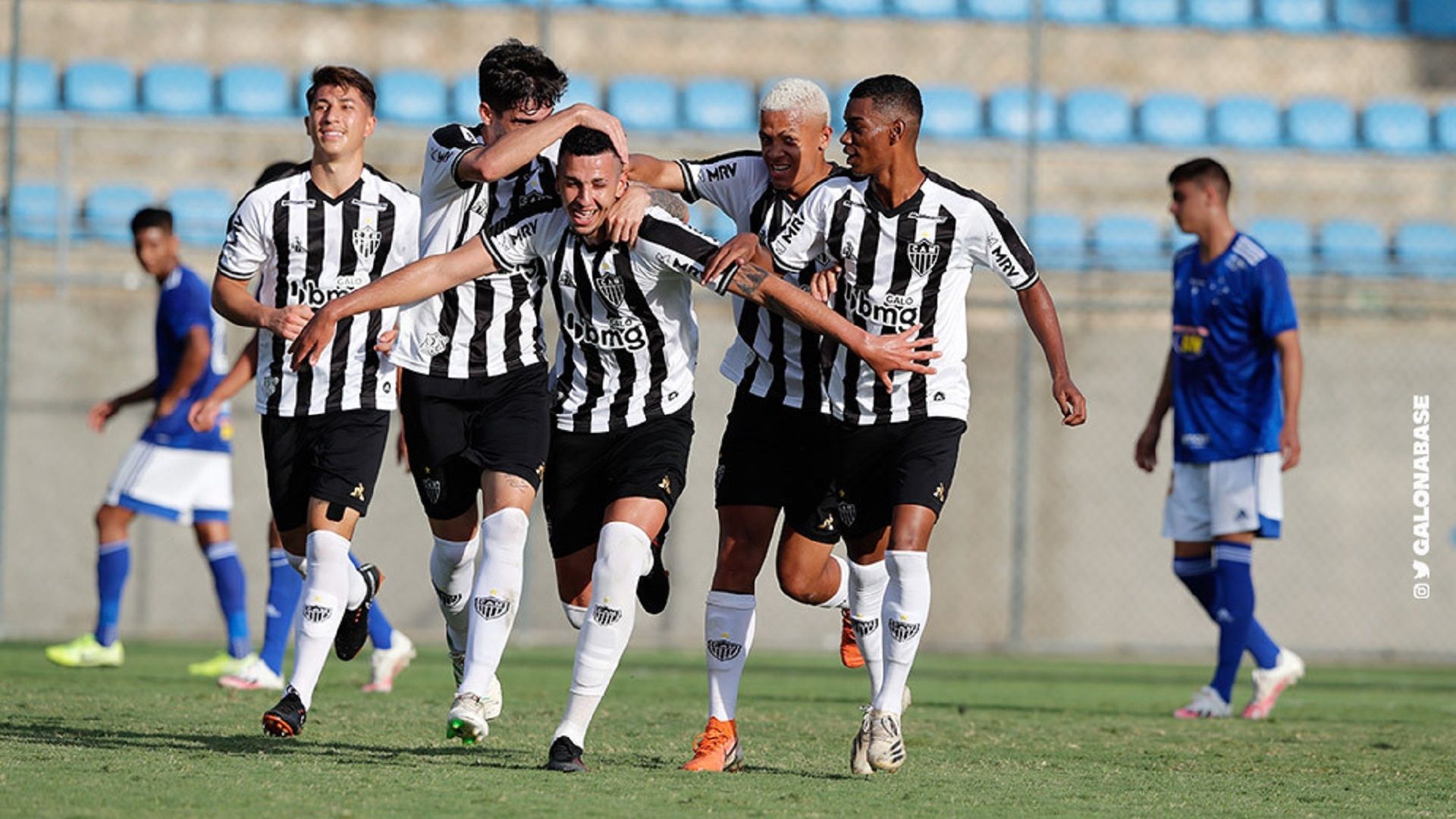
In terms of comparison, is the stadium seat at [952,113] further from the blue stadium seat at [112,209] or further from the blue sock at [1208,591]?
the blue sock at [1208,591]

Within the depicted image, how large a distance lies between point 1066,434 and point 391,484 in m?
4.42

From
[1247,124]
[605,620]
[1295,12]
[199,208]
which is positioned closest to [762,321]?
[605,620]

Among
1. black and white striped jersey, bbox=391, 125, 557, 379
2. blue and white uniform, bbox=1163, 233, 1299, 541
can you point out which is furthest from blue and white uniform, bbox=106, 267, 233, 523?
blue and white uniform, bbox=1163, 233, 1299, 541

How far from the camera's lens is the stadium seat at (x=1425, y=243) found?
1456 centimetres

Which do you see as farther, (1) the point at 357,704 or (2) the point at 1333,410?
(2) the point at 1333,410

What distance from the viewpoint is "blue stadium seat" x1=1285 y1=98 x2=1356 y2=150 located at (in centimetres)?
1619

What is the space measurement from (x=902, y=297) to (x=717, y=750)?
1490mm

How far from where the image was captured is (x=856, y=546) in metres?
6.44

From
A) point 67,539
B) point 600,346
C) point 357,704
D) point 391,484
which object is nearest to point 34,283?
point 67,539

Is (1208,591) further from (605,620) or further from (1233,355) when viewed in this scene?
(605,620)

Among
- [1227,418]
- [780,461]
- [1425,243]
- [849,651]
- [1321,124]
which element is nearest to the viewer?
[780,461]

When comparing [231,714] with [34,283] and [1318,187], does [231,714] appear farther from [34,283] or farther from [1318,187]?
[1318,187]

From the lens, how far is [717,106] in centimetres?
1580

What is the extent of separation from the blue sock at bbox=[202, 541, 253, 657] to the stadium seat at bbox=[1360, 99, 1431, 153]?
35.3ft
